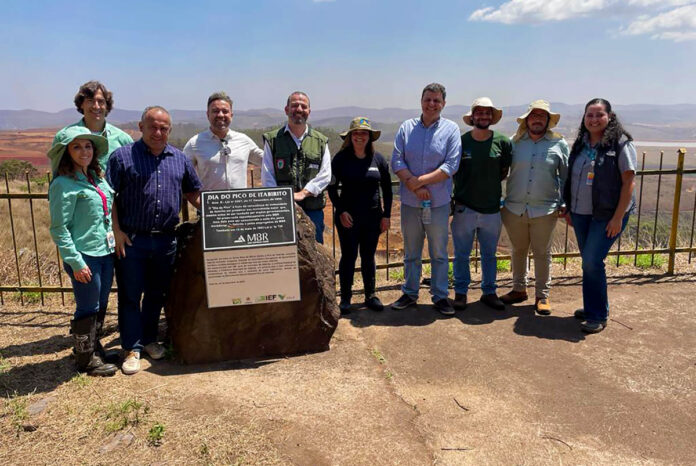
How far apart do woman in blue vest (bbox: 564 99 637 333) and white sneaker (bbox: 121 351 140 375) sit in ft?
14.2

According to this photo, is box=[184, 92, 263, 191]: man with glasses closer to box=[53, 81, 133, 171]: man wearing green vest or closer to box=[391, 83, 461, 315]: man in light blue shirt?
box=[53, 81, 133, 171]: man wearing green vest

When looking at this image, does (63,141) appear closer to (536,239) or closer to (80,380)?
(80,380)

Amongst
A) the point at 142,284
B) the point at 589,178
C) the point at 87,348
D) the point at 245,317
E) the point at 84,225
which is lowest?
the point at 87,348

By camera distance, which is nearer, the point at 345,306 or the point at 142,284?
the point at 142,284

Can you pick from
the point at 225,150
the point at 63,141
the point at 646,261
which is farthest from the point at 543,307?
the point at 63,141

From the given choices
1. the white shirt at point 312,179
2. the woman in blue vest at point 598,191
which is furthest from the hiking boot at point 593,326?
the white shirt at point 312,179

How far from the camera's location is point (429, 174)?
525cm

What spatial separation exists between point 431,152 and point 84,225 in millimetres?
3269

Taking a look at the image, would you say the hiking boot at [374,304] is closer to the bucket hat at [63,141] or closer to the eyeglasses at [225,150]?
the eyeglasses at [225,150]

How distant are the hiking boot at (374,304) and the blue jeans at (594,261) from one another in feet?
7.17

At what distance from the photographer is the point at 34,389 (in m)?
4.05

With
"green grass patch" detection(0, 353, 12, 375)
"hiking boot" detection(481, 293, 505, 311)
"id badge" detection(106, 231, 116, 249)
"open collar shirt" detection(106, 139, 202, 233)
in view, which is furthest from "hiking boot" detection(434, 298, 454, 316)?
"green grass patch" detection(0, 353, 12, 375)

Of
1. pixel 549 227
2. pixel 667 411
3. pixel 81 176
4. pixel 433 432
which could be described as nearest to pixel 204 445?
pixel 433 432

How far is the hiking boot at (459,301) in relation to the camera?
230 inches
